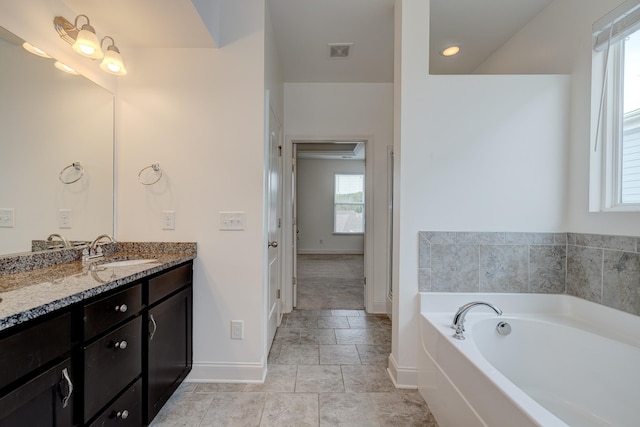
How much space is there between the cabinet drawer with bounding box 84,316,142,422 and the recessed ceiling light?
10.9 feet

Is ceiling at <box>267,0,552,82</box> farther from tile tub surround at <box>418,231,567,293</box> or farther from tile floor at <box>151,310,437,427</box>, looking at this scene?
tile floor at <box>151,310,437,427</box>

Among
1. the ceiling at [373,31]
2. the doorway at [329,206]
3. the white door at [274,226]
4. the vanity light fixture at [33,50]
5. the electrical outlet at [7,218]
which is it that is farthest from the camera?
the doorway at [329,206]

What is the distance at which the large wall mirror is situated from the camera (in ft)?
4.33

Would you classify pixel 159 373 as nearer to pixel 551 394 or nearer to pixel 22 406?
pixel 22 406

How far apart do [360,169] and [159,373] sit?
7.11 metres

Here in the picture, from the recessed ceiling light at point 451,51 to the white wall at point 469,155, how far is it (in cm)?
98

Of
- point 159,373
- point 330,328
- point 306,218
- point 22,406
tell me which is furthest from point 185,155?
point 306,218

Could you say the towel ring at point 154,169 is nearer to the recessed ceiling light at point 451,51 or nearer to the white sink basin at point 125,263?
the white sink basin at point 125,263

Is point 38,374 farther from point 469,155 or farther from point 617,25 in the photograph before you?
point 617,25

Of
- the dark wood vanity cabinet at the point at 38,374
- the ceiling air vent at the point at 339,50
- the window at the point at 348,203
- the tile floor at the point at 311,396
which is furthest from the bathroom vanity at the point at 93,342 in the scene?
the window at the point at 348,203

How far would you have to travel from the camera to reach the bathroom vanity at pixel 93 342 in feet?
2.74

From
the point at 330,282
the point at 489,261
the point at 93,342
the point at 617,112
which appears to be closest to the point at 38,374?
the point at 93,342

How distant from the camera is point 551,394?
1.61 metres

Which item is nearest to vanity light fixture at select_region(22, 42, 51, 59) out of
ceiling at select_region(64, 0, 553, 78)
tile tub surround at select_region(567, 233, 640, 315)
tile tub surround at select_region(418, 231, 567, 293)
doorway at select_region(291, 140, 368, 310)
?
ceiling at select_region(64, 0, 553, 78)
